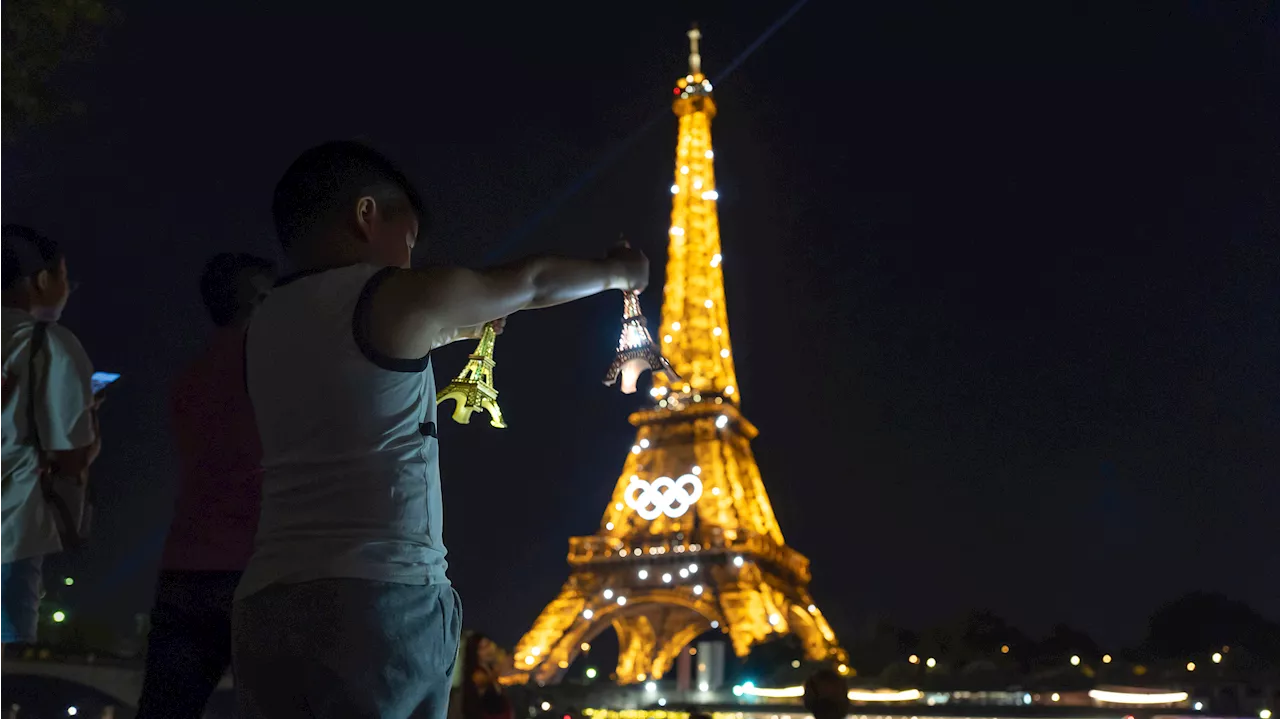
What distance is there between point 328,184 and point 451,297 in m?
0.40

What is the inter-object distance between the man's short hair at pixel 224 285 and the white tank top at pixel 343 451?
1.23 meters

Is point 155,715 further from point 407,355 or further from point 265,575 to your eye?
point 407,355

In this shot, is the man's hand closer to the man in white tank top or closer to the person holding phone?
the man in white tank top

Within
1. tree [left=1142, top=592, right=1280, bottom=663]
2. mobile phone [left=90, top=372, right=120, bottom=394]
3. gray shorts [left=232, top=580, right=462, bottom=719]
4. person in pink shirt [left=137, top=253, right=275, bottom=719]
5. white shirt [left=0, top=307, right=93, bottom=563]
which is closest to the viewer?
gray shorts [left=232, top=580, right=462, bottom=719]

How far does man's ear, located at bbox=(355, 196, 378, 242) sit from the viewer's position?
2027 millimetres

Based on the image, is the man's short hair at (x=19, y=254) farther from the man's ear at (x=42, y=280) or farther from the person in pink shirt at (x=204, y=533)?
the person in pink shirt at (x=204, y=533)

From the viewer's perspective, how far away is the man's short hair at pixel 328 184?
2.03 meters

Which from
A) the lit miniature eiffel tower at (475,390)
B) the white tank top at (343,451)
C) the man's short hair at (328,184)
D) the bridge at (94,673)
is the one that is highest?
the bridge at (94,673)

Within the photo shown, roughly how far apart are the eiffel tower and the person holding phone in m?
22.0

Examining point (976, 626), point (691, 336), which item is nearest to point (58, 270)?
point (691, 336)

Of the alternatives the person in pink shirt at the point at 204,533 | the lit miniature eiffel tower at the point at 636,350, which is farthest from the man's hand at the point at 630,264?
the person in pink shirt at the point at 204,533

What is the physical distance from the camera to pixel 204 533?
8.91 feet

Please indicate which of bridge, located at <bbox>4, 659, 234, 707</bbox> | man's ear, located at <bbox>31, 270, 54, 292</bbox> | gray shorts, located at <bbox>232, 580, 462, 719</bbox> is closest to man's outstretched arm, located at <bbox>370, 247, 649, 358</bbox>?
gray shorts, located at <bbox>232, 580, 462, 719</bbox>

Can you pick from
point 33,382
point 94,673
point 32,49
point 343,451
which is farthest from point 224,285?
point 94,673
